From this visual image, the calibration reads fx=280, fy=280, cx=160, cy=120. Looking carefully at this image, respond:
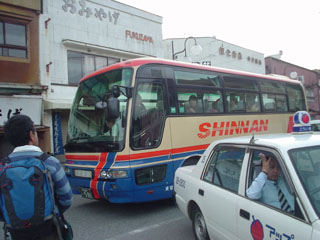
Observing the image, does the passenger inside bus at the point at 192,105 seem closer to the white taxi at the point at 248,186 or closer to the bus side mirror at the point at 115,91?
the bus side mirror at the point at 115,91

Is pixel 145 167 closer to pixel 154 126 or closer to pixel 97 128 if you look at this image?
pixel 154 126

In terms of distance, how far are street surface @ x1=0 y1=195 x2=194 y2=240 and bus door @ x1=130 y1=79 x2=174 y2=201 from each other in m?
0.42

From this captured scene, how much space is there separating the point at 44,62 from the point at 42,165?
10.0 m

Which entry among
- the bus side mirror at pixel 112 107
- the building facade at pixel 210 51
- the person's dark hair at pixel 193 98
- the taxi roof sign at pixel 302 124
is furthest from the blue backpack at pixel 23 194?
the building facade at pixel 210 51

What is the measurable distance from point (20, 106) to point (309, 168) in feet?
33.7

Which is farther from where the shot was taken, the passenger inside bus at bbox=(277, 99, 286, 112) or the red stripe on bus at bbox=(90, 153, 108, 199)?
the passenger inside bus at bbox=(277, 99, 286, 112)

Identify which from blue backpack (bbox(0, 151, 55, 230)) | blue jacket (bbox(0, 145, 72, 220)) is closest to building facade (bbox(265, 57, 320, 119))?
blue jacket (bbox(0, 145, 72, 220))

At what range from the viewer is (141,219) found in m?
5.36

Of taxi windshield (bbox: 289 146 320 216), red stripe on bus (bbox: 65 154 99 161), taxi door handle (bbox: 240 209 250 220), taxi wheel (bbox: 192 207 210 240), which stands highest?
taxi windshield (bbox: 289 146 320 216)

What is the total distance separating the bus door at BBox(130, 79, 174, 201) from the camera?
5.32m

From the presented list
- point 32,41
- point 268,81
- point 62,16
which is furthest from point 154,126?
point 62,16

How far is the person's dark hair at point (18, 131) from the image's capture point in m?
2.35

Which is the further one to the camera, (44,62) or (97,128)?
(44,62)

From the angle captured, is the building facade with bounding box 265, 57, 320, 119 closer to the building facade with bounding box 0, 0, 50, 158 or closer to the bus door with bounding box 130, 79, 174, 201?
the building facade with bounding box 0, 0, 50, 158
